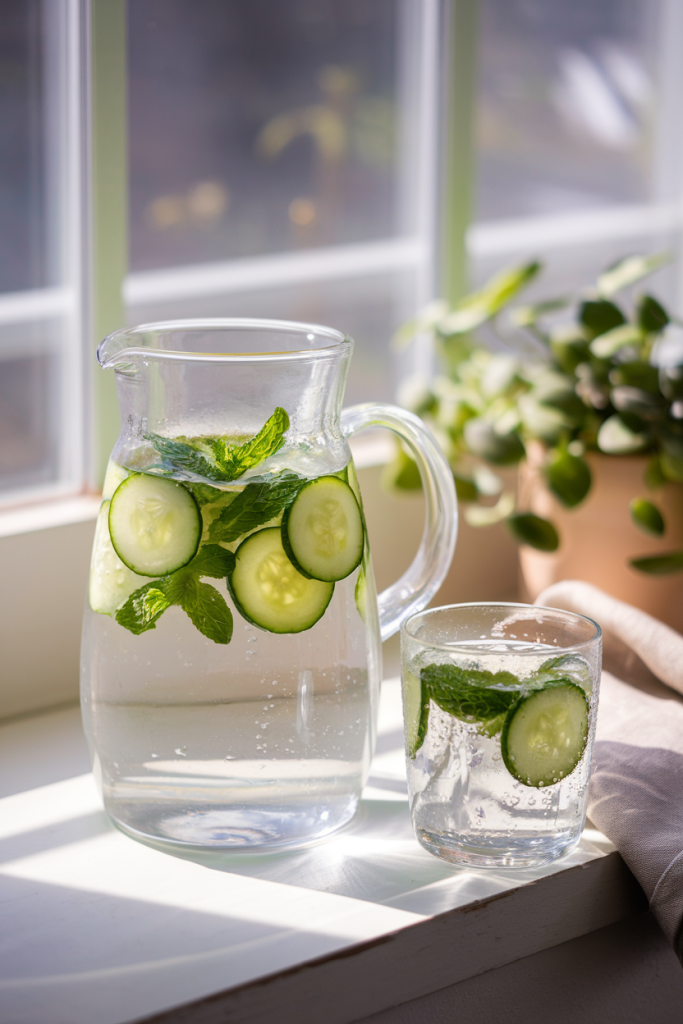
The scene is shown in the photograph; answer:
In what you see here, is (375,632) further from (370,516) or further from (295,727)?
(370,516)

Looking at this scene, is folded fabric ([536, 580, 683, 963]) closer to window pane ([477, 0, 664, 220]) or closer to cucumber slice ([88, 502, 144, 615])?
cucumber slice ([88, 502, 144, 615])

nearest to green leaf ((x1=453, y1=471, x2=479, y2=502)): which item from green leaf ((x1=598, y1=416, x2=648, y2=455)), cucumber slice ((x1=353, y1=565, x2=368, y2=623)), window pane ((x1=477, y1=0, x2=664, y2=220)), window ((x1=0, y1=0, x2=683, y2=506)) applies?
green leaf ((x1=598, y1=416, x2=648, y2=455))

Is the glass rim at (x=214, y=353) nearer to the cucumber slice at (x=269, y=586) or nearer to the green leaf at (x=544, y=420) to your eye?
the cucumber slice at (x=269, y=586)

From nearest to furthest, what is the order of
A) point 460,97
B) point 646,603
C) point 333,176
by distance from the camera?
1. point 646,603
2. point 460,97
3. point 333,176

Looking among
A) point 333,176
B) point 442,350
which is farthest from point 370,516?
point 333,176

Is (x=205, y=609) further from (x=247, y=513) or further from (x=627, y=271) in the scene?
(x=627, y=271)

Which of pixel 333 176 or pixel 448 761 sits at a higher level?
pixel 333 176

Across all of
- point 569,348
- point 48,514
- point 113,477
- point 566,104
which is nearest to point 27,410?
point 48,514
